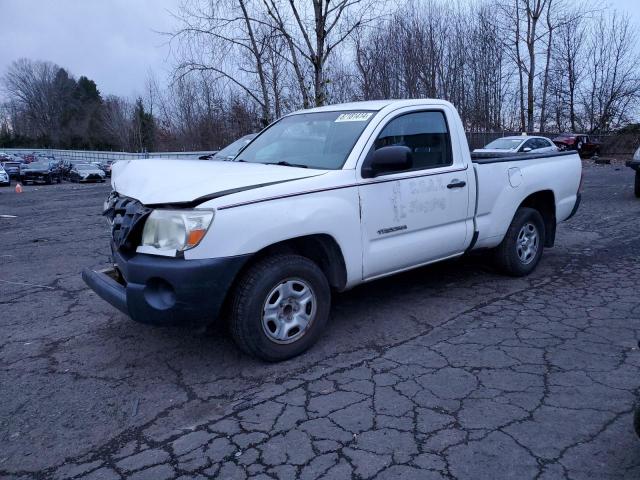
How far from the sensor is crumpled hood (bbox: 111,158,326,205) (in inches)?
138

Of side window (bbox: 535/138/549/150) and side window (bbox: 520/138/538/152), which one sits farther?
side window (bbox: 535/138/549/150)

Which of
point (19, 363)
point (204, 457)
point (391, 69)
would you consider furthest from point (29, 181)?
point (204, 457)

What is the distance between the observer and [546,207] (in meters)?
6.25

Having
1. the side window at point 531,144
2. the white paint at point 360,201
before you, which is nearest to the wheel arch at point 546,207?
the white paint at point 360,201

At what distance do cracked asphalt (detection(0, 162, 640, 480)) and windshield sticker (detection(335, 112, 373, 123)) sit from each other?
5.77ft

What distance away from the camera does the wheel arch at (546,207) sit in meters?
6.11

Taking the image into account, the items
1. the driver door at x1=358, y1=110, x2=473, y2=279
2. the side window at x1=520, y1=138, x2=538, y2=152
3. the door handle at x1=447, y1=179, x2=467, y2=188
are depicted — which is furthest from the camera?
the side window at x1=520, y1=138, x2=538, y2=152

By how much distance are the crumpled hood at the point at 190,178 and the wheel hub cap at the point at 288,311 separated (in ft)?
2.51

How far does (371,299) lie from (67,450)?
312 centimetres

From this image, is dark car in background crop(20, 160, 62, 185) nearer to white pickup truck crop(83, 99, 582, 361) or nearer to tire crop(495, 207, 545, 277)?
white pickup truck crop(83, 99, 582, 361)

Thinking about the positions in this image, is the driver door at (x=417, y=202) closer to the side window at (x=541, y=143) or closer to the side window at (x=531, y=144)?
the side window at (x=531, y=144)

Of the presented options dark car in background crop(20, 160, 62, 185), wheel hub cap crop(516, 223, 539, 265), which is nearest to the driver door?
wheel hub cap crop(516, 223, 539, 265)

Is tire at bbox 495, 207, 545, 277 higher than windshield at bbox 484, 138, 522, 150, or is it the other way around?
windshield at bbox 484, 138, 522, 150

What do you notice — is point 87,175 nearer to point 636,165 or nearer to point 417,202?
point 636,165
